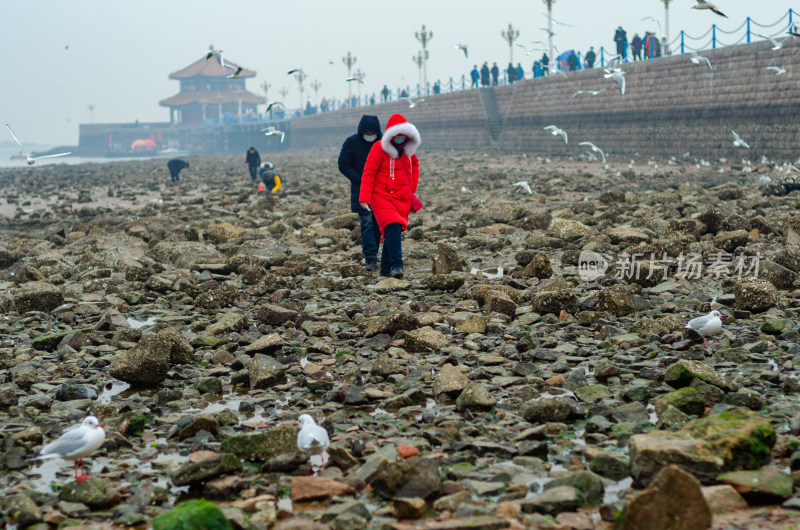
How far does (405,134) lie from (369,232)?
1347 millimetres

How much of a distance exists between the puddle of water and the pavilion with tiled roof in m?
107

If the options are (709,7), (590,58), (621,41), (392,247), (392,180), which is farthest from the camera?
(590,58)

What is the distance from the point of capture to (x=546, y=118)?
33.5m

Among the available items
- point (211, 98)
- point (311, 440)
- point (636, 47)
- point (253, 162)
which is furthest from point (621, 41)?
point (211, 98)

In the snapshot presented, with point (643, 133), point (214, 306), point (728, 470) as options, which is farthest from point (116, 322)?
point (643, 133)

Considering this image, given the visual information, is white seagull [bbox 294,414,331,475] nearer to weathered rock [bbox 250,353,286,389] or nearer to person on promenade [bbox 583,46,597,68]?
weathered rock [bbox 250,353,286,389]

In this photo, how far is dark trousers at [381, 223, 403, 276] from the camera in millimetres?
7145

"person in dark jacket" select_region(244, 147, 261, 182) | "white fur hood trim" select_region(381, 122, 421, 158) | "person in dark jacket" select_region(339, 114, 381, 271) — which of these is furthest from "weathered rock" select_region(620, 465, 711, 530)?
"person in dark jacket" select_region(244, 147, 261, 182)

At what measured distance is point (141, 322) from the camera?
20.0 ft

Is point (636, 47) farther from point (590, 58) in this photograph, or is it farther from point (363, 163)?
point (363, 163)

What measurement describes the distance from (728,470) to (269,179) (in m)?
16.7

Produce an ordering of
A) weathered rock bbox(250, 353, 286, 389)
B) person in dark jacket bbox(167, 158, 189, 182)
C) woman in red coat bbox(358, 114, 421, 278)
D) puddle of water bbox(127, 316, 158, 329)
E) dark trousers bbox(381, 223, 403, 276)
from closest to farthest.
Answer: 1. weathered rock bbox(250, 353, 286, 389)
2. puddle of water bbox(127, 316, 158, 329)
3. woman in red coat bbox(358, 114, 421, 278)
4. dark trousers bbox(381, 223, 403, 276)
5. person in dark jacket bbox(167, 158, 189, 182)

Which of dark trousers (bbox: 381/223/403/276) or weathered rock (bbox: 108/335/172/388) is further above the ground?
dark trousers (bbox: 381/223/403/276)

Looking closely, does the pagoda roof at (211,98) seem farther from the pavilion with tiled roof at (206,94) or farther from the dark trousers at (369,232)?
the dark trousers at (369,232)
